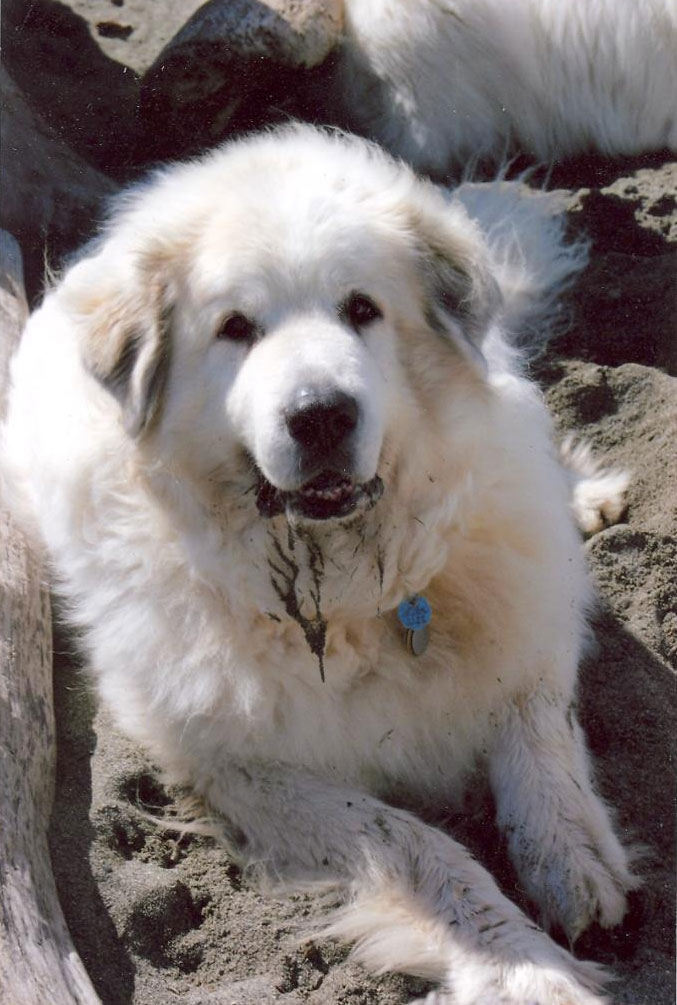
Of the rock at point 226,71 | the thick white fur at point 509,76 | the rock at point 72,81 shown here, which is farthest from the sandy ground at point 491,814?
the rock at point 72,81

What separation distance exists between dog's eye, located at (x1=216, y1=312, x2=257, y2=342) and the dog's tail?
170cm


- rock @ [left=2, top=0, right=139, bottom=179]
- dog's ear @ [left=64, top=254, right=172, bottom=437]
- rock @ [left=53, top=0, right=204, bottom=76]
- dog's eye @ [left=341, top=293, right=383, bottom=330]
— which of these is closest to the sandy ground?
dog's ear @ [left=64, top=254, right=172, bottom=437]

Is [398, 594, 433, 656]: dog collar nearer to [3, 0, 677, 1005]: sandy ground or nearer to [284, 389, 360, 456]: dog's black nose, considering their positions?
[3, 0, 677, 1005]: sandy ground

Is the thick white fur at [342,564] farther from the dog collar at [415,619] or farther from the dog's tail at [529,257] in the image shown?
the dog's tail at [529,257]

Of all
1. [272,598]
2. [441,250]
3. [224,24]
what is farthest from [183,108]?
[272,598]

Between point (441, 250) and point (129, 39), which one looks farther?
point (129, 39)

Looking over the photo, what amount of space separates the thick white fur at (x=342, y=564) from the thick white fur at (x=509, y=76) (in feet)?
8.43

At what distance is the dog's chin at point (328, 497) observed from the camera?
99.7 inches

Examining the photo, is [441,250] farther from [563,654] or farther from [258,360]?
[563,654]

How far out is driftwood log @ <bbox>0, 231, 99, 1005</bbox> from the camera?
2268 mm

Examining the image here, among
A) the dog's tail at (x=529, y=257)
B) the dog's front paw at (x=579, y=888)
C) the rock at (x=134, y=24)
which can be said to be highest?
the rock at (x=134, y=24)

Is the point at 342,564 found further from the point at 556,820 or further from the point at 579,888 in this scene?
the point at 579,888

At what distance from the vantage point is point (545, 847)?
273cm

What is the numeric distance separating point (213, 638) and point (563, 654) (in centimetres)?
92
